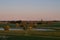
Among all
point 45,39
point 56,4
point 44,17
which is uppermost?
point 56,4

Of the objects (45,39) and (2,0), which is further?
(2,0)

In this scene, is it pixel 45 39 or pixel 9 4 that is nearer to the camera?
pixel 45 39

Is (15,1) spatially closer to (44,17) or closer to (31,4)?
(31,4)

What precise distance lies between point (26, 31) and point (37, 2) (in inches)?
26.3

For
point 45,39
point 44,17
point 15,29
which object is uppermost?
point 44,17

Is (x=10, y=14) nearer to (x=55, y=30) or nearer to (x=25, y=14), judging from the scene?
(x=25, y=14)

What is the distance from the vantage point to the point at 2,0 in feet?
10.3

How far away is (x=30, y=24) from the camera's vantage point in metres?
3.02

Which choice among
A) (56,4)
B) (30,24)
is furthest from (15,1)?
(56,4)

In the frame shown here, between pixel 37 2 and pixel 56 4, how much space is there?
1.34 ft

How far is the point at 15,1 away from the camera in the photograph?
3066 millimetres

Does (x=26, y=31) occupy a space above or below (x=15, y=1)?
below

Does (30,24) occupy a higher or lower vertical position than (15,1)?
lower

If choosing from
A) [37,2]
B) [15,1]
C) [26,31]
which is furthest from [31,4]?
[26,31]
